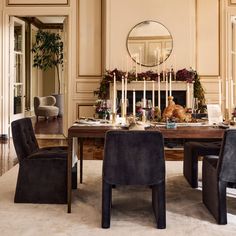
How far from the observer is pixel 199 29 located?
6.77 metres

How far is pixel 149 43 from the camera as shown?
21.9 feet

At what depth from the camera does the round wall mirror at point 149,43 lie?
6.62 m

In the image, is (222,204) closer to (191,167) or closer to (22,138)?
(191,167)

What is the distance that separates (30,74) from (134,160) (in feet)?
29.0

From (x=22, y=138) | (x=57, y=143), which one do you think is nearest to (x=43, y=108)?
(x=57, y=143)

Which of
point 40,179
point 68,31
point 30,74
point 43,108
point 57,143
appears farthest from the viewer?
point 30,74

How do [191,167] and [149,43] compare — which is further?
[149,43]

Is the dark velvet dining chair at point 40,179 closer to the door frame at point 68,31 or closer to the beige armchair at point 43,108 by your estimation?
the door frame at point 68,31

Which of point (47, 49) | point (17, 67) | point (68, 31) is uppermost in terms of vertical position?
point (47, 49)

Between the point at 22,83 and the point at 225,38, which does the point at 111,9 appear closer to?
the point at 225,38

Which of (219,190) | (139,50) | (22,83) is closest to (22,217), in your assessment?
(219,190)

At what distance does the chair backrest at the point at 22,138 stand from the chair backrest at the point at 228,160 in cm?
155

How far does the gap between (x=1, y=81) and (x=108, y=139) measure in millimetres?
4863

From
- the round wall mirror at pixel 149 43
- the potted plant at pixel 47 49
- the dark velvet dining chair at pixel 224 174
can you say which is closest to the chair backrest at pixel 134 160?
the dark velvet dining chair at pixel 224 174
